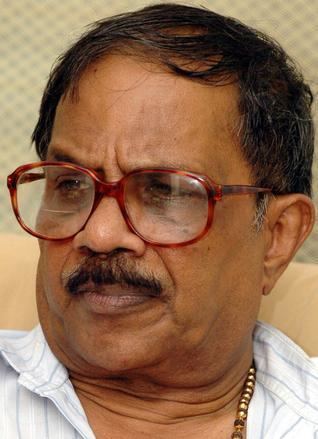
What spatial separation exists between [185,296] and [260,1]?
148 centimetres

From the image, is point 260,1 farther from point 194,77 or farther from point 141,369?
point 141,369

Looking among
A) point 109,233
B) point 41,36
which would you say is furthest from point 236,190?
point 41,36

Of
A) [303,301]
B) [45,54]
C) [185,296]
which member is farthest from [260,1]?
[185,296]

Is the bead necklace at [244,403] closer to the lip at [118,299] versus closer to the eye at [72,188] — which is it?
the lip at [118,299]

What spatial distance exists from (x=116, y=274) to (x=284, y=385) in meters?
0.51

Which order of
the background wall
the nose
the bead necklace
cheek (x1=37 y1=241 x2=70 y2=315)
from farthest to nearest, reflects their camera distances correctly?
1. the background wall
2. the bead necklace
3. cheek (x1=37 y1=241 x2=70 y2=315)
4. the nose

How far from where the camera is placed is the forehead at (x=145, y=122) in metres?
1.45

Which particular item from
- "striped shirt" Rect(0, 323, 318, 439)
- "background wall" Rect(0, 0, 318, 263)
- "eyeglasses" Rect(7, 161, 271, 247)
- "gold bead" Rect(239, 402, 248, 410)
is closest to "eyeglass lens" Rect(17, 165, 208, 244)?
"eyeglasses" Rect(7, 161, 271, 247)

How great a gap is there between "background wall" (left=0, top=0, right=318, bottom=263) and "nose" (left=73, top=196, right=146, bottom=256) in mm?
1195

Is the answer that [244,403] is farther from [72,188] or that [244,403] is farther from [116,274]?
[72,188]

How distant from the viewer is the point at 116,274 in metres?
1.42

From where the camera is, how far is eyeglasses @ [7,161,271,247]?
143cm

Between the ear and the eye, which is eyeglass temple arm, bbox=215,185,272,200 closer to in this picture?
the ear

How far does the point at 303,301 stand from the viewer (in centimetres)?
194
